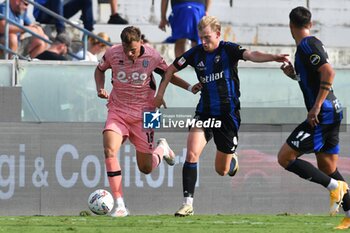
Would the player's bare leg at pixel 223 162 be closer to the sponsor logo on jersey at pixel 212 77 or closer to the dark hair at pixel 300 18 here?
the sponsor logo on jersey at pixel 212 77

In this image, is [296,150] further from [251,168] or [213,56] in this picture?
[251,168]

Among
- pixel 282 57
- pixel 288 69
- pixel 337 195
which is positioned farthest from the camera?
pixel 282 57

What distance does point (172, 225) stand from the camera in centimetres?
1140

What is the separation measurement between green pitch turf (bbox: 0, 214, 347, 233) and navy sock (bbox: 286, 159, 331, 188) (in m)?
0.49

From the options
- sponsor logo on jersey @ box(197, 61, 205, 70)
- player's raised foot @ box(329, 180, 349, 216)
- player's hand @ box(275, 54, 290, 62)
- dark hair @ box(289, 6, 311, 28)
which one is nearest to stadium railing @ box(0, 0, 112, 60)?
sponsor logo on jersey @ box(197, 61, 205, 70)

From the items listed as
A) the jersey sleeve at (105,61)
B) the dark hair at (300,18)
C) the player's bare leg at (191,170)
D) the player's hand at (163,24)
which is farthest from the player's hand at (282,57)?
the player's hand at (163,24)

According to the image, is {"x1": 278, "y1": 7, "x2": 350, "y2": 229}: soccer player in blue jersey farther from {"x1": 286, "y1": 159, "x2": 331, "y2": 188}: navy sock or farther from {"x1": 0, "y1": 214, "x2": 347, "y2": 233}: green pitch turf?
{"x1": 0, "y1": 214, "x2": 347, "y2": 233}: green pitch turf

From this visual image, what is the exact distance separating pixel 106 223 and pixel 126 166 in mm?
3174

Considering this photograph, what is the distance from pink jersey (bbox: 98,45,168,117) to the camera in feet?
41.9

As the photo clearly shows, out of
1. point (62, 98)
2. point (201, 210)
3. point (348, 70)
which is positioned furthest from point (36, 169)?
point (348, 70)

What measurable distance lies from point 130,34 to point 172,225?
229 centimetres

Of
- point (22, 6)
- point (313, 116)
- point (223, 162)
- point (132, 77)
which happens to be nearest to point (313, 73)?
point (313, 116)

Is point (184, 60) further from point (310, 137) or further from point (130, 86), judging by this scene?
point (310, 137)

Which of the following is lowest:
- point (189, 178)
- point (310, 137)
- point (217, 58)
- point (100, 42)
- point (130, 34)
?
point (189, 178)
